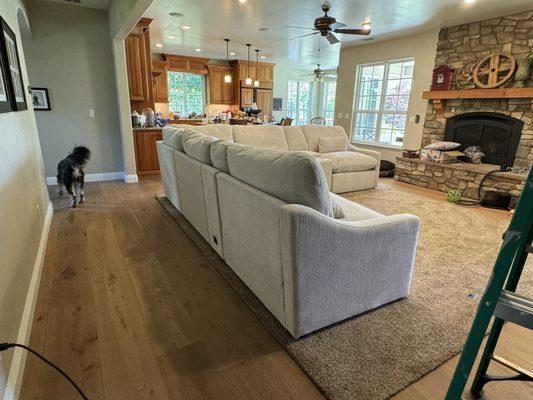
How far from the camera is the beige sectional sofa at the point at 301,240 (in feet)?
5.05

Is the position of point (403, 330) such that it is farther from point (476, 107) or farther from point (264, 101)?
point (264, 101)

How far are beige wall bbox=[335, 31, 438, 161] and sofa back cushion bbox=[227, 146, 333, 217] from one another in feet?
17.0

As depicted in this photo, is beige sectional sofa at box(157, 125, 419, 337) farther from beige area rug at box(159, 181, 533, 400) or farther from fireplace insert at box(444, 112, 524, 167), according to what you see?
fireplace insert at box(444, 112, 524, 167)

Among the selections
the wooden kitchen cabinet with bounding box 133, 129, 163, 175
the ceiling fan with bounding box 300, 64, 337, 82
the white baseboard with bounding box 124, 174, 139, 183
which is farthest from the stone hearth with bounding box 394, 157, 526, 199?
the ceiling fan with bounding box 300, 64, 337, 82

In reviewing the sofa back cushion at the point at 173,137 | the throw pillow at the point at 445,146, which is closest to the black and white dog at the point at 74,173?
the sofa back cushion at the point at 173,137

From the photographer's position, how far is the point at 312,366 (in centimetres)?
152

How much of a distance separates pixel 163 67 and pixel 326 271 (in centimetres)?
911

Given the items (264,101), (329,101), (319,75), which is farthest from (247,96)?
(329,101)

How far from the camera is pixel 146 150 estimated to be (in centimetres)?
550

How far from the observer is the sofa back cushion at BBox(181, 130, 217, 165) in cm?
256

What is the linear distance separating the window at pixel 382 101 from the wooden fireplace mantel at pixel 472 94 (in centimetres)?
76

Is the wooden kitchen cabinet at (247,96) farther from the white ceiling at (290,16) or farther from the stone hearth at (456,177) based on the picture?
the stone hearth at (456,177)

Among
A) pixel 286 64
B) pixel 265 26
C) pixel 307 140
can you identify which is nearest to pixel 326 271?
pixel 307 140

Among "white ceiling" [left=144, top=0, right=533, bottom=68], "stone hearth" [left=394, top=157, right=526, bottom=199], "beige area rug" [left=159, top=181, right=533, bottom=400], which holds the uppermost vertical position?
"white ceiling" [left=144, top=0, right=533, bottom=68]
